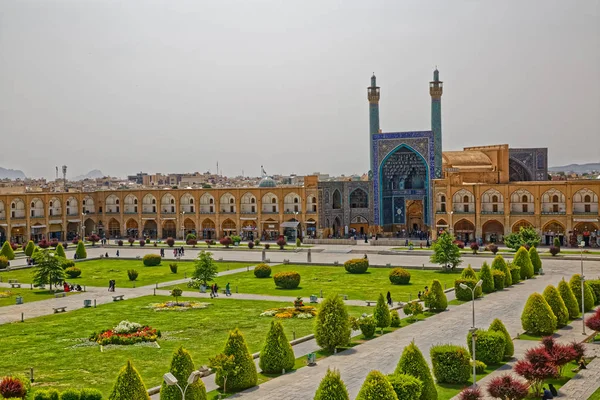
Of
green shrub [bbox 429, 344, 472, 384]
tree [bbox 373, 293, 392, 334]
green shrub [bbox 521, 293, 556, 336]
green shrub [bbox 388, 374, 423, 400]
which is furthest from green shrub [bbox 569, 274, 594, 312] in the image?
green shrub [bbox 388, 374, 423, 400]

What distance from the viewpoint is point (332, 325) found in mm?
21594

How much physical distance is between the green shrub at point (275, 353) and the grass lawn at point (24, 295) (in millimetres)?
18074

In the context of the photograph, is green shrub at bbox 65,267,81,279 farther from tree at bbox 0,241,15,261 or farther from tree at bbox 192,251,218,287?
tree at bbox 0,241,15,261

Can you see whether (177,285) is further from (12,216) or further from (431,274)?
(12,216)

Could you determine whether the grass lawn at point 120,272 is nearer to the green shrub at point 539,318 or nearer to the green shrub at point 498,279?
the green shrub at point 498,279

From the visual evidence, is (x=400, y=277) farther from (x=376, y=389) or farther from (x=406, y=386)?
(x=376, y=389)

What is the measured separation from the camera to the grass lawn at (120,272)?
131 feet

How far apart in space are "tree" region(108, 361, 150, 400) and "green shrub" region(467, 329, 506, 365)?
9.63 m

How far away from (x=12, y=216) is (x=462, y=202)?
135 feet

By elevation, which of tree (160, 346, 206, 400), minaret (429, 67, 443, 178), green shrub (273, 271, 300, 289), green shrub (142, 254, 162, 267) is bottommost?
tree (160, 346, 206, 400)

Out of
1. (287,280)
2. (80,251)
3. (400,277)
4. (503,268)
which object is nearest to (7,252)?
(80,251)

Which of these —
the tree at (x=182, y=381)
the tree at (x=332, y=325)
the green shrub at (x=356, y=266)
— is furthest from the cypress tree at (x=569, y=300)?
the green shrub at (x=356, y=266)

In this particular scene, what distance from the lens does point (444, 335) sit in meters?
23.8

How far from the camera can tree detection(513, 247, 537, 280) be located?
119 feet
